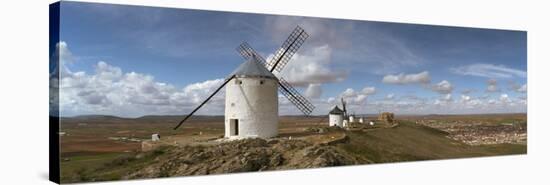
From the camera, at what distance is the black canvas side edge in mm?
13461

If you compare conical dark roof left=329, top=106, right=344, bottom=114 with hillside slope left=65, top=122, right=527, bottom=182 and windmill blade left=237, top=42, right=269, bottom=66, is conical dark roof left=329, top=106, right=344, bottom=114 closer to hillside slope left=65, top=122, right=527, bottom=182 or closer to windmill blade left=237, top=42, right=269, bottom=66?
hillside slope left=65, top=122, right=527, bottom=182

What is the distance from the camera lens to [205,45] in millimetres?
15273

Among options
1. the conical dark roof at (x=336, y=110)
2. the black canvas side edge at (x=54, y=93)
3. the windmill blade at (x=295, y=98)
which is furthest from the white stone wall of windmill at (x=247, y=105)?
the black canvas side edge at (x=54, y=93)

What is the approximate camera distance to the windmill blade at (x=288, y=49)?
16.1m

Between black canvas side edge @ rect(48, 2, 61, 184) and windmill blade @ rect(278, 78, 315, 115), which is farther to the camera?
windmill blade @ rect(278, 78, 315, 115)

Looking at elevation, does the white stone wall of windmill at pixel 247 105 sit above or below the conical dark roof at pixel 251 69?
below

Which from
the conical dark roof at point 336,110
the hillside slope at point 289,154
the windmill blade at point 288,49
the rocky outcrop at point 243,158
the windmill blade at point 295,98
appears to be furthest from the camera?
the conical dark roof at point 336,110

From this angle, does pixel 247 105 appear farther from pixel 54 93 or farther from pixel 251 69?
pixel 54 93

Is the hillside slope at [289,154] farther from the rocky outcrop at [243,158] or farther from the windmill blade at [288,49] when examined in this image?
the windmill blade at [288,49]

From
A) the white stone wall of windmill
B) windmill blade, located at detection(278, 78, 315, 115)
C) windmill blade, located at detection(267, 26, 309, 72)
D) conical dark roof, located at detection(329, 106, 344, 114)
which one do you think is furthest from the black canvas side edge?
conical dark roof, located at detection(329, 106, 344, 114)

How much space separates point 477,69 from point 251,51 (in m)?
7.35

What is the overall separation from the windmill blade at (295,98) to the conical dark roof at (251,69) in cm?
60

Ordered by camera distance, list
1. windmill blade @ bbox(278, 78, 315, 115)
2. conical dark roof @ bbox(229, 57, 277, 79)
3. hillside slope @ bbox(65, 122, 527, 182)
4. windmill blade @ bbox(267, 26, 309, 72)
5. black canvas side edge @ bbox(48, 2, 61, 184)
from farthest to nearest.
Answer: windmill blade @ bbox(278, 78, 315, 115) < windmill blade @ bbox(267, 26, 309, 72) < conical dark roof @ bbox(229, 57, 277, 79) < hillside slope @ bbox(65, 122, 527, 182) < black canvas side edge @ bbox(48, 2, 61, 184)

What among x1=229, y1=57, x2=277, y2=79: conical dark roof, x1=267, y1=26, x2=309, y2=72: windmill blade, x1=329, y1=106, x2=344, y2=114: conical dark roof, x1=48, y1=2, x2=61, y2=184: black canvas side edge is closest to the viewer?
x1=48, y1=2, x2=61, y2=184: black canvas side edge
